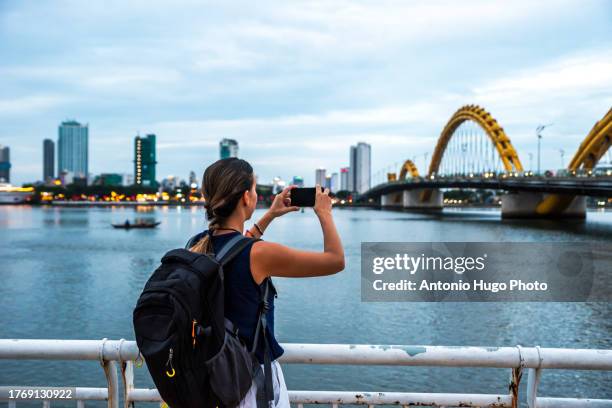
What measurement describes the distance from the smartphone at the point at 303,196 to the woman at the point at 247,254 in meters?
0.13

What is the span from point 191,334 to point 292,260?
488 mm

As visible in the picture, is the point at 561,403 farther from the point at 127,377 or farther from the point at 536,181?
the point at 536,181

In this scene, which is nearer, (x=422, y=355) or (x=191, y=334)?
(x=191, y=334)

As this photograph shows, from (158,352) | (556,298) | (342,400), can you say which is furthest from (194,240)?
(556,298)

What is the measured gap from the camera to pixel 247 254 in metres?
2.42

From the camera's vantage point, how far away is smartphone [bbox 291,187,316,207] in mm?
2812

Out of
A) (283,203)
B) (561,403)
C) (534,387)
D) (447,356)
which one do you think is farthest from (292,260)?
(561,403)

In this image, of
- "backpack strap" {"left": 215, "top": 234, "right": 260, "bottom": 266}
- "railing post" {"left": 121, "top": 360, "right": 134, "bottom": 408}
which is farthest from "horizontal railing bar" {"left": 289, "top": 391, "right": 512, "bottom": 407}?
"backpack strap" {"left": 215, "top": 234, "right": 260, "bottom": 266}

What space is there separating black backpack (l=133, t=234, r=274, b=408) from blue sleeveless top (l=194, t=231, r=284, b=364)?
1.7 inches

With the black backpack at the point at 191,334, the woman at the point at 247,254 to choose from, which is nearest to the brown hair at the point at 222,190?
the woman at the point at 247,254

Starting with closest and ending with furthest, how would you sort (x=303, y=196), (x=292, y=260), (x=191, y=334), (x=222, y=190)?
(x=191, y=334) < (x=292, y=260) < (x=222, y=190) < (x=303, y=196)

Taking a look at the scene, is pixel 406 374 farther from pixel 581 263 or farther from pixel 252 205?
pixel 581 263

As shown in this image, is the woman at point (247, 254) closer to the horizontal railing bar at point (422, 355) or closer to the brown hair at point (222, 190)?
the brown hair at point (222, 190)

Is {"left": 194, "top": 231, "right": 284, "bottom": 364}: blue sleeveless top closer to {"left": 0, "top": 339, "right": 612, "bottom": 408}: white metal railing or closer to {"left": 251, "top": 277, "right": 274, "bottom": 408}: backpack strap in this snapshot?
{"left": 251, "top": 277, "right": 274, "bottom": 408}: backpack strap
